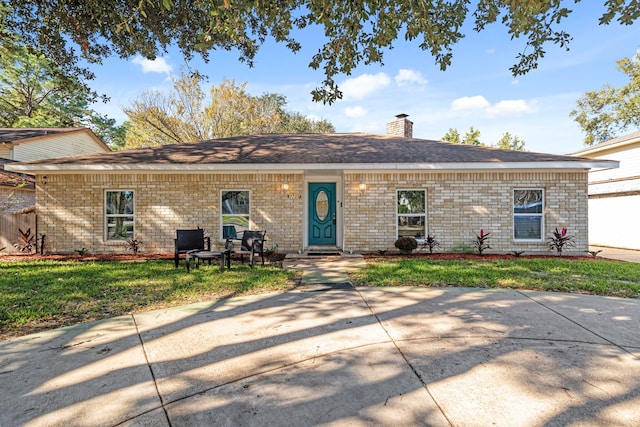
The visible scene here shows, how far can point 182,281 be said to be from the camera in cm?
642

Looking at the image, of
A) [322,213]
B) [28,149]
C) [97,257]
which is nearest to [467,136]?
[322,213]

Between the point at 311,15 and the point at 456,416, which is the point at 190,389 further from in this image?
the point at 311,15

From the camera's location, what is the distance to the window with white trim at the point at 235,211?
10.5 metres

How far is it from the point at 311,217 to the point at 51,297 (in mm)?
7174

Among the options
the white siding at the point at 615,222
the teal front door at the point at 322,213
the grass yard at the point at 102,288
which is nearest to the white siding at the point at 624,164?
the white siding at the point at 615,222

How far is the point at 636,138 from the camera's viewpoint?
16438mm

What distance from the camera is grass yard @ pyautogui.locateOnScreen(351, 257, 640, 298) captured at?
234 inches

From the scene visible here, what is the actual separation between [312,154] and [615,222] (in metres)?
13.9

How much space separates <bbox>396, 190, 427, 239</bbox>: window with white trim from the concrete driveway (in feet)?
18.7

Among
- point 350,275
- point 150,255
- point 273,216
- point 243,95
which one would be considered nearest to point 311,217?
point 273,216

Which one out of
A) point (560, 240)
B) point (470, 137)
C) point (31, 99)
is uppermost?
point (31, 99)

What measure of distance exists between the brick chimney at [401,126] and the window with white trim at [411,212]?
215 inches

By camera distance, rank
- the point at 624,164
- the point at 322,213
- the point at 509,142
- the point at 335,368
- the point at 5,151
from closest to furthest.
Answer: the point at 335,368 → the point at 322,213 → the point at 5,151 → the point at 624,164 → the point at 509,142

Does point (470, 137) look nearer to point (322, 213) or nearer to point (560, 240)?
point (560, 240)
